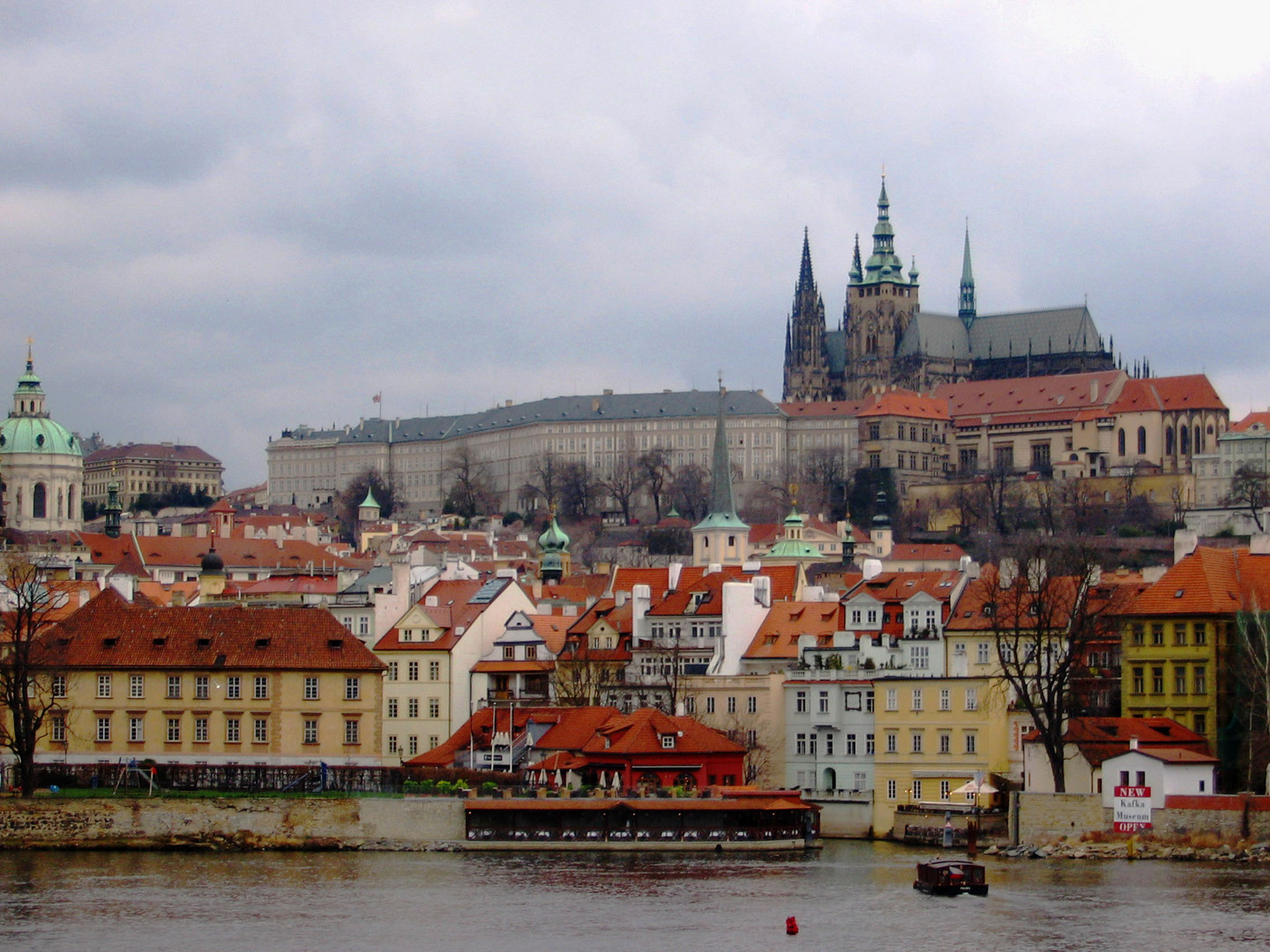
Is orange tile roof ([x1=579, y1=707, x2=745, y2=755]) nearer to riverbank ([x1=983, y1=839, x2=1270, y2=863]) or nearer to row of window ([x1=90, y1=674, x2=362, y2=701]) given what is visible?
riverbank ([x1=983, y1=839, x2=1270, y2=863])

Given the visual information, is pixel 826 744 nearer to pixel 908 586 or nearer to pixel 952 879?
pixel 908 586

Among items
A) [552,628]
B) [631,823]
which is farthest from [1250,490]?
[631,823]

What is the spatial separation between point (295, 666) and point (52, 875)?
1540cm

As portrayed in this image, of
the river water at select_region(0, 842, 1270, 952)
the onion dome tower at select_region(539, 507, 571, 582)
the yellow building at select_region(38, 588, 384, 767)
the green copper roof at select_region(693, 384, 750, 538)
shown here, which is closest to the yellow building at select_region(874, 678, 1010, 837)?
the river water at select_region(0, 842, 1270, 952)

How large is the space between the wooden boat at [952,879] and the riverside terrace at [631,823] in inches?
358

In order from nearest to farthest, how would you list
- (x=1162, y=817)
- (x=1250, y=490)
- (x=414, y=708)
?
1. (x=1162, y=817)
2. (x=414, y=708)
3. (x=1250, y=490)

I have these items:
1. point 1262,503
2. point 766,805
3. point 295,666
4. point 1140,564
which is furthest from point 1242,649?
point 1262,503

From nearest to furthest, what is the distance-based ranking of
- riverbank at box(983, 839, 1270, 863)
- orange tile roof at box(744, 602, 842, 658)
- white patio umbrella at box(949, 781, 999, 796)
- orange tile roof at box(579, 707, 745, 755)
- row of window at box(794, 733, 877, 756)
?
1. riverbank at box(983, 839, 1270, 863)
2. white patio umbrella at box(949, 781, 999, 796)
3. orange tile roof at box(579, 707, 745, 755)
4. row of window at box(794, 733, 877, 756)
5. orange tile roof at box(744, 602, 842, 658)

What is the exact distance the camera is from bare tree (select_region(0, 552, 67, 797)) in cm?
6906

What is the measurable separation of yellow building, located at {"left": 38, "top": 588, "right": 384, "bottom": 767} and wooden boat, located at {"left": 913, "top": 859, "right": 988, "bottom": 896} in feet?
73.0

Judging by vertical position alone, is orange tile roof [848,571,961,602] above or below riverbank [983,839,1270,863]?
above

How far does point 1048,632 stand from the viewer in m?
67.5

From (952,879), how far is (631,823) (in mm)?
11986

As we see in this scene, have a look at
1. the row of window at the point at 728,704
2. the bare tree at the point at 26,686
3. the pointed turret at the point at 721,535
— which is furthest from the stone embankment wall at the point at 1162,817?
the pointed turret at the point at 721,535
